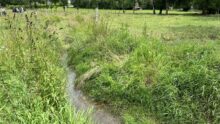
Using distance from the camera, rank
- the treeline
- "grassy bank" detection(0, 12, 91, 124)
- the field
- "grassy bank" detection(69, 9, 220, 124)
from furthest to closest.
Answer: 1. the treeline
2. "grassy bank" detection(69, 9, 220, 124)
3. the field
4. "grassy bank" detection(0, 12, 91, 124)

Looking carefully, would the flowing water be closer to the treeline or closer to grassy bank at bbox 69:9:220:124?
grassy bank at bbox 69:9:220:124

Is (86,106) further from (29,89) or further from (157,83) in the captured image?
(29,89)

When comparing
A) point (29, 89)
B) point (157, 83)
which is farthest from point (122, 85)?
point (29, 89)

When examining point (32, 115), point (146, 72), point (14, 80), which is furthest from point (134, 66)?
→ point (32, 115)

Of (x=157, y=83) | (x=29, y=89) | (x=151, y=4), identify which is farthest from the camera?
(x=151, y=4)

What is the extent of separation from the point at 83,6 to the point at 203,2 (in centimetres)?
2124

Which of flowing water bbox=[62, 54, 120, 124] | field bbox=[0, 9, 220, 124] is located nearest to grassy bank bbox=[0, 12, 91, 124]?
field bbox=[0, 9, 220, 124]

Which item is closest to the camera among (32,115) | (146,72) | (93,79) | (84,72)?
(32,115)

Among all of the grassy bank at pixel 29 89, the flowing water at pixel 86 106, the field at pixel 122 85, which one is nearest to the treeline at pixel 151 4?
the flowing water at pixel 86 106

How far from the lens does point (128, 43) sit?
32.1ft

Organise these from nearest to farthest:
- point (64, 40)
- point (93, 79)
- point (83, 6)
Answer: point (93, 79), point (64, 40), point (83, 6)

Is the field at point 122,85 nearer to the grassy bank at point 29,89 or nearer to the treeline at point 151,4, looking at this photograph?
the grassy bank at point 29,89

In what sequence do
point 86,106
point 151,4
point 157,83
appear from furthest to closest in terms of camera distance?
point 151,4 → point 86,106 → point 157,83

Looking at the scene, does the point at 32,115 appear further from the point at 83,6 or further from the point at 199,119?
the point at 83,6
